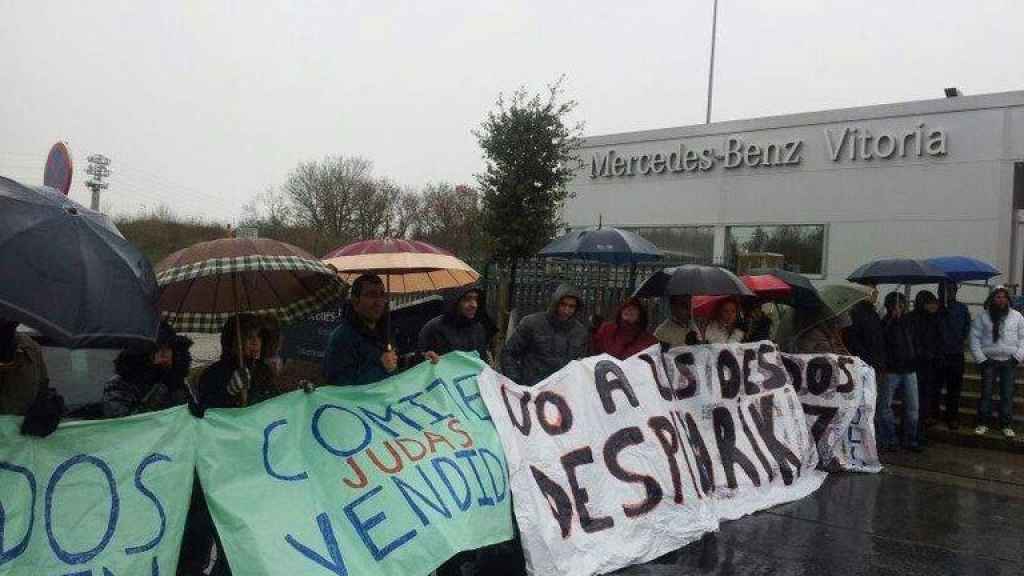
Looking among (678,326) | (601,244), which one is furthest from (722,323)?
(601,244)

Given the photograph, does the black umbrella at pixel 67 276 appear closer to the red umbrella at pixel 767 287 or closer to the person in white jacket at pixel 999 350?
the red umbrella at pixel 767 287

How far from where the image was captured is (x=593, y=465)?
4.91 meters

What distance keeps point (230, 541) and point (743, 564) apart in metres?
3.11

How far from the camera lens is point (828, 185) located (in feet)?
53.3

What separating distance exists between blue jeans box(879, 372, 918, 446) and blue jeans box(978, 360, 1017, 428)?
1.24m

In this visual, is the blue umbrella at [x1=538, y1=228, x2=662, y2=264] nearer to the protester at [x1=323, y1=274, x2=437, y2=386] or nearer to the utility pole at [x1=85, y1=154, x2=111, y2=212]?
the protester at [x1=323, y1=274, x2=437, y2=386]

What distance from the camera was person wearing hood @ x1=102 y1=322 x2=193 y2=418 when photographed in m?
3.98

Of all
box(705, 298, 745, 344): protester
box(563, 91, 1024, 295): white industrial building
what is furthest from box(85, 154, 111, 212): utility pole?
box(705, 298, 745, 344): protester

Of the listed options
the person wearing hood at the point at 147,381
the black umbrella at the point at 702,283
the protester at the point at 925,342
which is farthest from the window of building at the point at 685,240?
the person wearing hood at the point at 147,381

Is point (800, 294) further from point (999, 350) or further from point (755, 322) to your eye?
point (999, 350)

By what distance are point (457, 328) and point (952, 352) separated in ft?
21.5

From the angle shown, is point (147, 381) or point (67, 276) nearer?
point (67, 276)

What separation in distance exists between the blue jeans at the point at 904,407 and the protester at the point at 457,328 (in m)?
5.05

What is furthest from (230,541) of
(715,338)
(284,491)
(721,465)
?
(715,338)
